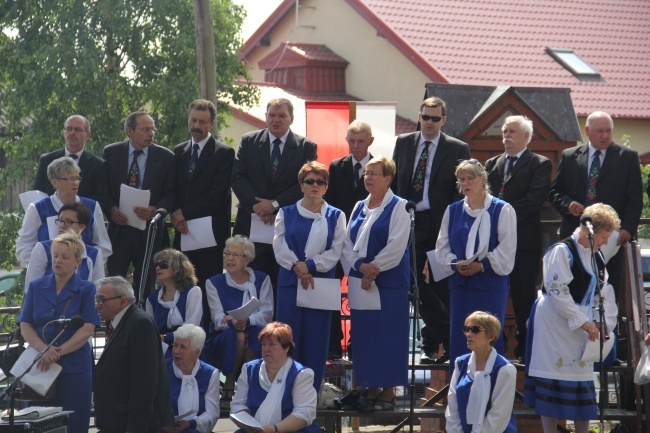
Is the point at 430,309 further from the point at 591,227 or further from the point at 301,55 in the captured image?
the point at 301,55

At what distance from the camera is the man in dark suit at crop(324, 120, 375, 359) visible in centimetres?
970

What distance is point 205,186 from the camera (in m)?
9.93

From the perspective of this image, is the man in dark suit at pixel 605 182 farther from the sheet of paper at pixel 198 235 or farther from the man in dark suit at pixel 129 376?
the man in dark suit at pixel 129 376

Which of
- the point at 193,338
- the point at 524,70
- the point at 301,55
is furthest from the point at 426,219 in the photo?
the point at 301,55

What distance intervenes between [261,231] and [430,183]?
1.41 meters

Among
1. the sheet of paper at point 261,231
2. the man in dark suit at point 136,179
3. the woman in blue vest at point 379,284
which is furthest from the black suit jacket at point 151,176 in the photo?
the woman in blue vest at point 379,284

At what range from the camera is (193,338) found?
878cm

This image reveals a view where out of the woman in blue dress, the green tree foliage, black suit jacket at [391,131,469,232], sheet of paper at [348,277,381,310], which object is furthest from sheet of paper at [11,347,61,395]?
the green tree foliage

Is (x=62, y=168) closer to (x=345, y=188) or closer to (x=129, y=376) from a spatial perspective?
(x=129, y=376)

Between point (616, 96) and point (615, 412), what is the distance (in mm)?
21318

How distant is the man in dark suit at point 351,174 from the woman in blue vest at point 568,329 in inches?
66.9

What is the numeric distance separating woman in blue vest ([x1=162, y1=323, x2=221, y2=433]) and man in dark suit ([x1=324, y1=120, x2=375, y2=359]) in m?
1.38

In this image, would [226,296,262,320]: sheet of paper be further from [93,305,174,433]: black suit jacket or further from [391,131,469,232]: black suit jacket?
[391,131,469,232]: black suit jacket

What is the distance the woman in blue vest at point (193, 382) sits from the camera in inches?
344
